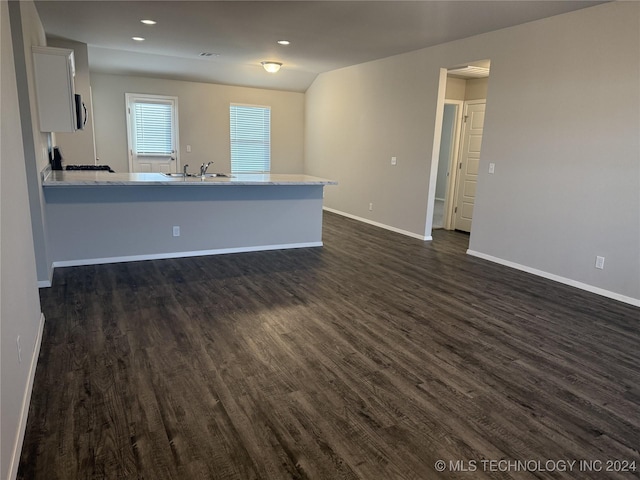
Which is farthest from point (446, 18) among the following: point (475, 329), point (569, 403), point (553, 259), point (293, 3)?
point (569, 403)

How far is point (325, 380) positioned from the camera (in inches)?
96.7

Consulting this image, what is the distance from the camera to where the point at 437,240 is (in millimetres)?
6426

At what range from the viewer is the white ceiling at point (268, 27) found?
410cm

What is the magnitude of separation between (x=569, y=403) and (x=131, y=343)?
8.89 ft

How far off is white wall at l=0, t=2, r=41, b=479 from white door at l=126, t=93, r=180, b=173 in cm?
601

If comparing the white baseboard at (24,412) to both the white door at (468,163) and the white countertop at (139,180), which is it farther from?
the white door at (468,163)

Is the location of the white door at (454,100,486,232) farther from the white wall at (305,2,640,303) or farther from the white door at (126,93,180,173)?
the white door at (126,93,180,173)

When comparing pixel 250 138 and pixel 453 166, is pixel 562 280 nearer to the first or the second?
pixel 453 166

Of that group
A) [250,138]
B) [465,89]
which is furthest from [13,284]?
[250,138]

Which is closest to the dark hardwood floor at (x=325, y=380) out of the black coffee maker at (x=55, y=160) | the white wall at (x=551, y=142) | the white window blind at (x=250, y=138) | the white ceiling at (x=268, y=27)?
the white wall at (x=551, y=142)

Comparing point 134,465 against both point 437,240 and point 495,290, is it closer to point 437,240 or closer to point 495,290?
point 495,290

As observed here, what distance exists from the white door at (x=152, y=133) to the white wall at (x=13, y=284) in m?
6.01

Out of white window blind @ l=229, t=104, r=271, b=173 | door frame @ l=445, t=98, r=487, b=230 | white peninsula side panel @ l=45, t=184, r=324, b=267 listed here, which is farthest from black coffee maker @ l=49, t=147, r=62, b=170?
door frame @ l=445, t=98, r=487, b=230

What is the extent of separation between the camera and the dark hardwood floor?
1.85m
